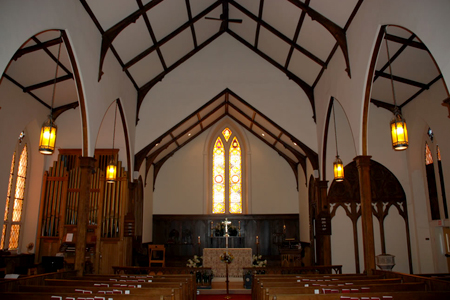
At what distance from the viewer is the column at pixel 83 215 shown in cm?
743

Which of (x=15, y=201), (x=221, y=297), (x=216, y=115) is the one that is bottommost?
(x=221, y=297)

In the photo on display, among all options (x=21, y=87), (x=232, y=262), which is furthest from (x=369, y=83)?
(x=21, y=87)

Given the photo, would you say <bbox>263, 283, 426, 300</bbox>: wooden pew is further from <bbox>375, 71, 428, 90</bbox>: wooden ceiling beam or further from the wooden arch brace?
the wooden arch brace

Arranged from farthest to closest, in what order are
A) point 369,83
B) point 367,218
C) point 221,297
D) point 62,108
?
point 62,108 → point 221,297 → point 367,218 → point 369,83

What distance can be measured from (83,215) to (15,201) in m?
4.11

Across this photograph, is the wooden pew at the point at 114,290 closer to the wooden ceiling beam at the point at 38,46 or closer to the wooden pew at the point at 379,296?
the wooden pew at the point at 379,296

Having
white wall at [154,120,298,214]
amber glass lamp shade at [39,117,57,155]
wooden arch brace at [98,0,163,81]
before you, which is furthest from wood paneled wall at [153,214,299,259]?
amber glass lamp shade at [39,117,57,155]

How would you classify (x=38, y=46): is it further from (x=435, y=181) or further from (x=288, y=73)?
(x=435, y=181)

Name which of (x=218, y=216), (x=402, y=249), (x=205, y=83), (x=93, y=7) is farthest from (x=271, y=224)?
(x=93, y=7)

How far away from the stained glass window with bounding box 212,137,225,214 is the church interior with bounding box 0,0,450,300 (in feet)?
2.10

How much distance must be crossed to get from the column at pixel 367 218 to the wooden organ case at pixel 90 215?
→ 6556 mm

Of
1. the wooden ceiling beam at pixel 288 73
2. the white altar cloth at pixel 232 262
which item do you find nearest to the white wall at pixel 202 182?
the white altar cloth at pixel 232 262

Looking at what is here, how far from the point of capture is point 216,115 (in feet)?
48.9

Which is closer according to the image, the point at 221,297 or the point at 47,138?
the point at 47,138
